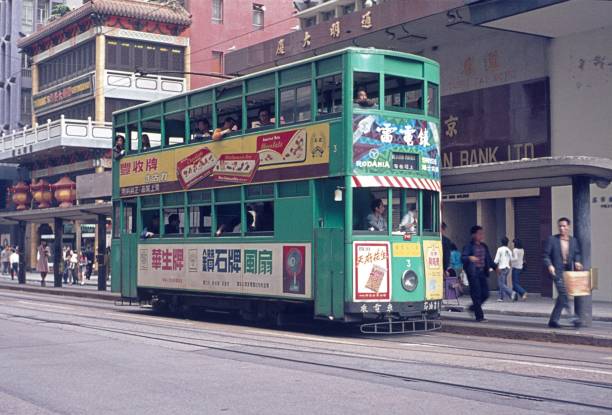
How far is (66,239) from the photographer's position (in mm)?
51312

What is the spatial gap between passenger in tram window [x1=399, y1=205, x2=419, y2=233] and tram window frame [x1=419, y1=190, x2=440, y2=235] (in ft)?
0.38

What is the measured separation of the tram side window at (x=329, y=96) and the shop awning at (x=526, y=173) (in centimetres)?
274

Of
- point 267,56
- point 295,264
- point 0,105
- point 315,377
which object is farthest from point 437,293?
point 0,105

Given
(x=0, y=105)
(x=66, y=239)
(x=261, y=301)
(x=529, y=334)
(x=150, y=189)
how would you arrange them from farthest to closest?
1. (x=0, y=105)
2. (x=66, y=239)
3. (x=150, y=189)
4. (x=261, y=301)
5. (x=529, y=334)

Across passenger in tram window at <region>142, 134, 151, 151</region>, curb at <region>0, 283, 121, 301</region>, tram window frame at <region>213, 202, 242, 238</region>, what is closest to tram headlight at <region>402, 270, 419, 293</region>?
tram window frame at <region>213, 202, 242, 238</region>

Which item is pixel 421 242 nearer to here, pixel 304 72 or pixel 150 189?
pixel 304 72

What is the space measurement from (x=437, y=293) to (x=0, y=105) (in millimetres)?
48927

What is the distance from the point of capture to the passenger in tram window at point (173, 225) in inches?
728

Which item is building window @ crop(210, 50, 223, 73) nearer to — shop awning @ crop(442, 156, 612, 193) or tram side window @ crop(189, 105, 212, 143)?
tram side window @ crop(189, 105, 212, 143)

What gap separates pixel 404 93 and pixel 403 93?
0.02 m

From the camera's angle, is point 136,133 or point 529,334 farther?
point 136,133

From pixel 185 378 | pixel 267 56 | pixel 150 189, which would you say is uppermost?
pixel 267 56

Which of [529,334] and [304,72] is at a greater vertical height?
[304,72]

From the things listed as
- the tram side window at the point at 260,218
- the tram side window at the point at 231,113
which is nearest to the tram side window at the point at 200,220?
the tram side window at the point at 260,218
